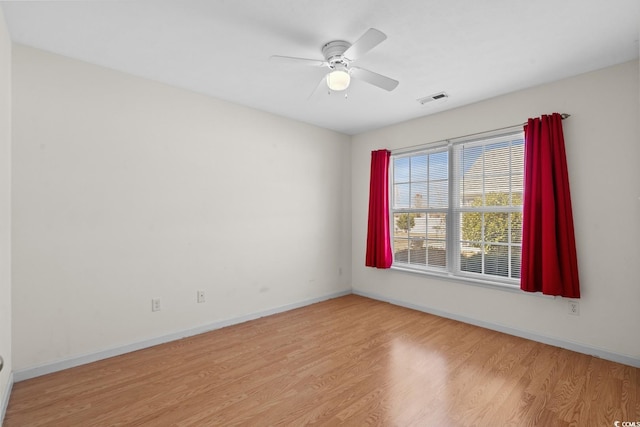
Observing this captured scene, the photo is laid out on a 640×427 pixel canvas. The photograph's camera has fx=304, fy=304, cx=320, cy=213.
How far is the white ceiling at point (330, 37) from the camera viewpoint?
6.44ft

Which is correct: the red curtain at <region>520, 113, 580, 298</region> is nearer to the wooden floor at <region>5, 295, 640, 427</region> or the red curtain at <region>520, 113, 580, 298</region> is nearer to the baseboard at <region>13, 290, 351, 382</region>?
the wooden floor at <region>5, 295, 640, 427</region>

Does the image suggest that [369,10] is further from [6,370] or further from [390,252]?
[6,370]

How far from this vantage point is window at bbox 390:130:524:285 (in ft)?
11.0

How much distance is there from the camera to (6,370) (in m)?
2.11

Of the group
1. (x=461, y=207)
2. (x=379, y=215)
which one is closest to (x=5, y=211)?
(x=379, y=215)

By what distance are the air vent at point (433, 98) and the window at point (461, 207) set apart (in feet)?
2.02

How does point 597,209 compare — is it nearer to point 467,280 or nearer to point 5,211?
point 467,280

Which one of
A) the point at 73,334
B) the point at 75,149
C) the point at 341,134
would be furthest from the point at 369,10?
the point at 73,334

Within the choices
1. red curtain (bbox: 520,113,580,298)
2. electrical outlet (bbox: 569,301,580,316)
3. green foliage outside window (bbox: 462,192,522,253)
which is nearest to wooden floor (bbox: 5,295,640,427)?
electrical outlet (bbox: 569,301,580,316)

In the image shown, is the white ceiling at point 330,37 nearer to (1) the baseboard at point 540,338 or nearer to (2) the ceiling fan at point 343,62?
(2) the ceiling fan at point 343,62

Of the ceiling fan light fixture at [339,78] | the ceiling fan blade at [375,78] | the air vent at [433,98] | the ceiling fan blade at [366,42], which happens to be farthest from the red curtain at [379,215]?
the ceiling fan blade at [366,42]

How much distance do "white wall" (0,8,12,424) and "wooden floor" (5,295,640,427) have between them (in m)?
0.28

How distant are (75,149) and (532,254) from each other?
14.0 ft

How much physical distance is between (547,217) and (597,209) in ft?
1.28
